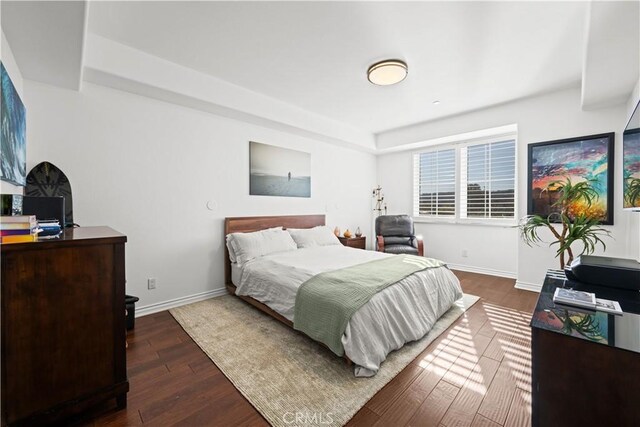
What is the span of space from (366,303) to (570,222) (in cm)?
306

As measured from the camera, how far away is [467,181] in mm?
4801

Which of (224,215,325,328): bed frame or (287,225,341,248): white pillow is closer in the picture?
(224,215,325,328): bed frame

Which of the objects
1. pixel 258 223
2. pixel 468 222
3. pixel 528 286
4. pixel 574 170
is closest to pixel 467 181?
pixel 468 222

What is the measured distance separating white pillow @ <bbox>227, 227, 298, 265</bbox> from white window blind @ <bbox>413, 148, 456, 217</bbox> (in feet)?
10.2

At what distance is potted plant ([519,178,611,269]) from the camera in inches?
95.5

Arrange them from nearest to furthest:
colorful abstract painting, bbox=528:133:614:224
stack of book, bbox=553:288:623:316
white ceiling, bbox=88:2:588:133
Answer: stack of book, bbox=553:288:623:316 → white ceiling, bbox=88:2:588:133 → colorful abstract painting, bbox=528:133:614:224

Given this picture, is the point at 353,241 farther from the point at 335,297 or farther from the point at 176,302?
the point at 176,302

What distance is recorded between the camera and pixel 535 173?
353cm

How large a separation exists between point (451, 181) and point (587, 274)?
3.71 m

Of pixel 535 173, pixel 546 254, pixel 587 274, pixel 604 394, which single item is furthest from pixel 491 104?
→ pixel 604 394

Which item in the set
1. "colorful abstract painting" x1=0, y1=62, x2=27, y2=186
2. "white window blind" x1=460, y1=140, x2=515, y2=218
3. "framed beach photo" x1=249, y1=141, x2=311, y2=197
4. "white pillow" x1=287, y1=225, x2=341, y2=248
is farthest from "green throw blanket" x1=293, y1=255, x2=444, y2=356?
"white window blind" x1=460, y1=140, x2=515, y2=218

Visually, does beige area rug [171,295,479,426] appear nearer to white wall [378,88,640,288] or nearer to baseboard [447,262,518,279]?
white wall [378,88,640,288]

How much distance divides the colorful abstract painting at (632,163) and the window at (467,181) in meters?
2.34

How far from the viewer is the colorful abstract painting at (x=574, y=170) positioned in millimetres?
3041
